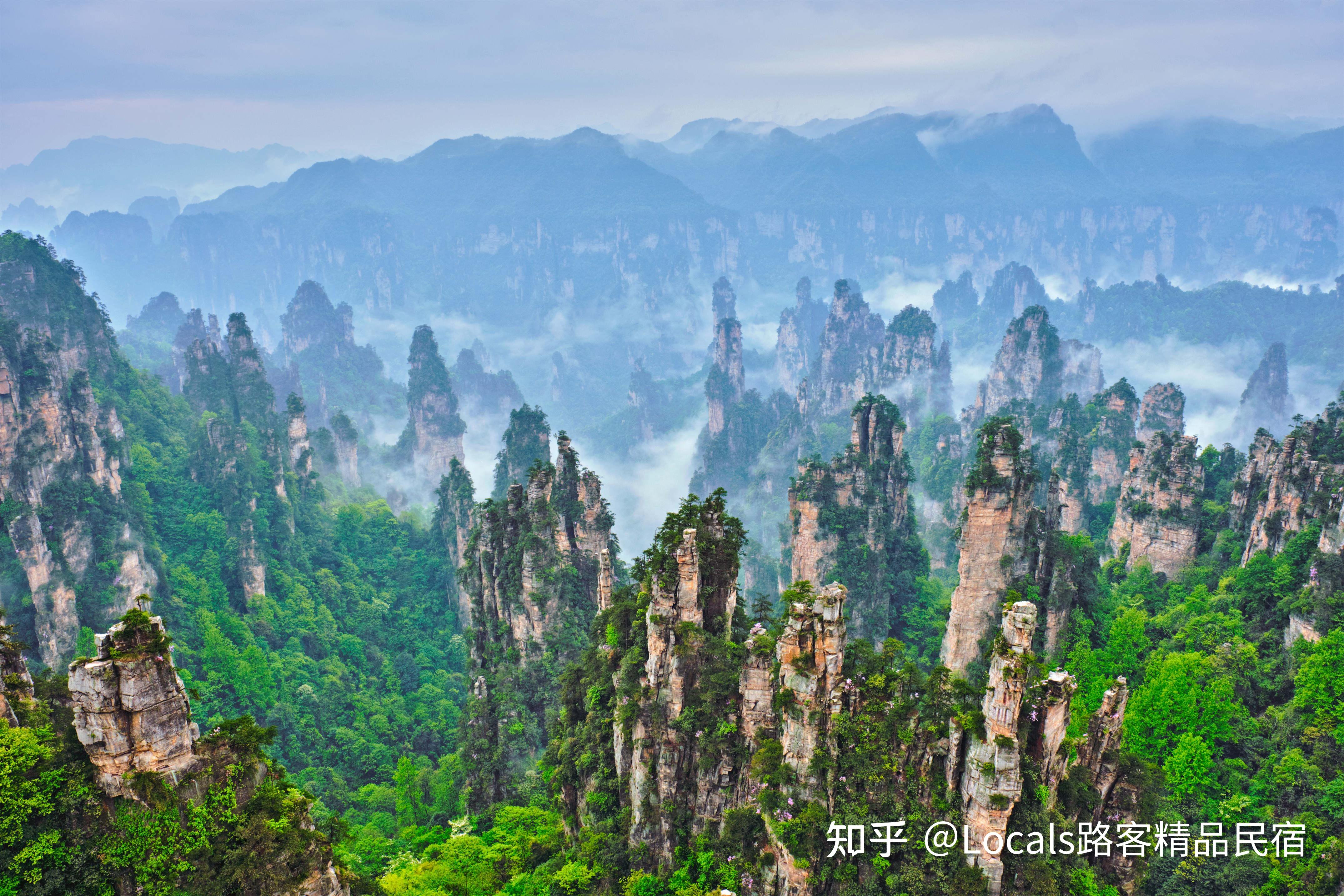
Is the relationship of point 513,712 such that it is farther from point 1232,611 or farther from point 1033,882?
point 1232,611

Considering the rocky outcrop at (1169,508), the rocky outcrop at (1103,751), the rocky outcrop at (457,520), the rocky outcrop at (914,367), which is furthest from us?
the rocky outcrop at (914,367)

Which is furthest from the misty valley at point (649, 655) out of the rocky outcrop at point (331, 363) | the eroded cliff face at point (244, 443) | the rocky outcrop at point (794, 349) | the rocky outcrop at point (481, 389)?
the rocky outcrop at point (794, 349)

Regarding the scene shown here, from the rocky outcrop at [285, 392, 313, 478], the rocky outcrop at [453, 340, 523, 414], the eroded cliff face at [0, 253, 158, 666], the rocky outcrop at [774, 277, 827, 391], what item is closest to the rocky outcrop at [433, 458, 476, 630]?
the rocky outcrop at [285, 392, 313, 478]

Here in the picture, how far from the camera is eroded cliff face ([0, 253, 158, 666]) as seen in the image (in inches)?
1780

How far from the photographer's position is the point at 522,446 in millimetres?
83625

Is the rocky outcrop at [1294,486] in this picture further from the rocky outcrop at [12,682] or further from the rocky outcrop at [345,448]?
the rocky outcrop at [345,448]

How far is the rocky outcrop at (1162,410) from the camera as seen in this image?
7769 centimetres

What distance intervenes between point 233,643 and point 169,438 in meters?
22.9

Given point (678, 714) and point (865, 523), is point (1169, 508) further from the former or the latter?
point (678, 714)

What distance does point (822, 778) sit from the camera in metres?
24.0

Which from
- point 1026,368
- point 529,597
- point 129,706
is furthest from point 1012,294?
point 129,706

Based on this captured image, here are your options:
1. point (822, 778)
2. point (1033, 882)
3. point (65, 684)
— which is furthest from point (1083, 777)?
point (65, 684)

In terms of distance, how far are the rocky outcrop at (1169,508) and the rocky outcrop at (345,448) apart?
8035 cm

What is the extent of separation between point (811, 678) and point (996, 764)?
5.14 meters
